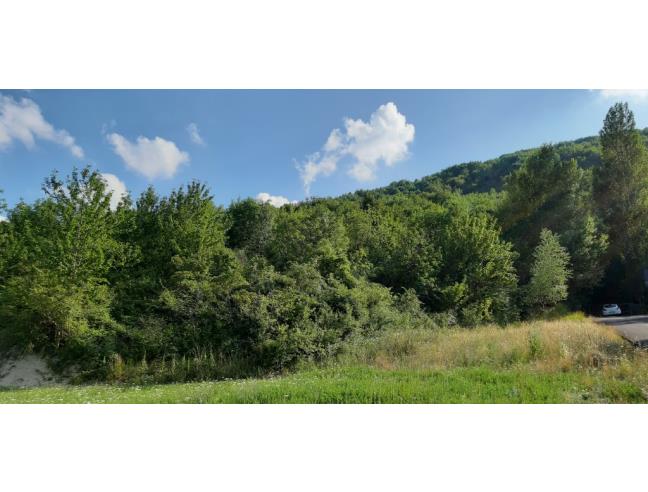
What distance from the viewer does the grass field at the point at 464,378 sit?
583 centimetres

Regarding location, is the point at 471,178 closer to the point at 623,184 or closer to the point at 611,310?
the point at 623,184

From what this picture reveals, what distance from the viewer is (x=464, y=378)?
6785 mm

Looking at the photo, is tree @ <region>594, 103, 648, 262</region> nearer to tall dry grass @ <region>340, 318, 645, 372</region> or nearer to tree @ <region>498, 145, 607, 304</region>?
tree @ <region>498, 145, 607, 304</region>

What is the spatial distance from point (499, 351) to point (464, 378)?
2631mm

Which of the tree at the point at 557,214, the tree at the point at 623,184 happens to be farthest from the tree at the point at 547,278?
the tree at the point at 623,184

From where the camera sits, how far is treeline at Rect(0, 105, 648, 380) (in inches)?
464

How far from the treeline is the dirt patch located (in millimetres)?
614

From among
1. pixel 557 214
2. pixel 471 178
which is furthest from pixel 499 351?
pixel 471 178

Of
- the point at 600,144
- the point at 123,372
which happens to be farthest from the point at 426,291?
the point at 600,144

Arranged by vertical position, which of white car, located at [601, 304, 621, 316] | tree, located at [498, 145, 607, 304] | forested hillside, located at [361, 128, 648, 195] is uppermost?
forested hillside, located at [361, 128, 648, 195]

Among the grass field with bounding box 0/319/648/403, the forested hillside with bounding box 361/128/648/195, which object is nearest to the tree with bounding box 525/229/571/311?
the grass field with bounding box 0/319/648/403

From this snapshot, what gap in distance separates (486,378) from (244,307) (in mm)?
7736

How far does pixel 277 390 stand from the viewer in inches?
255

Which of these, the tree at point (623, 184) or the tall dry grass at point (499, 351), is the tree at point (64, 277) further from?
the tree at point (623, 184)
